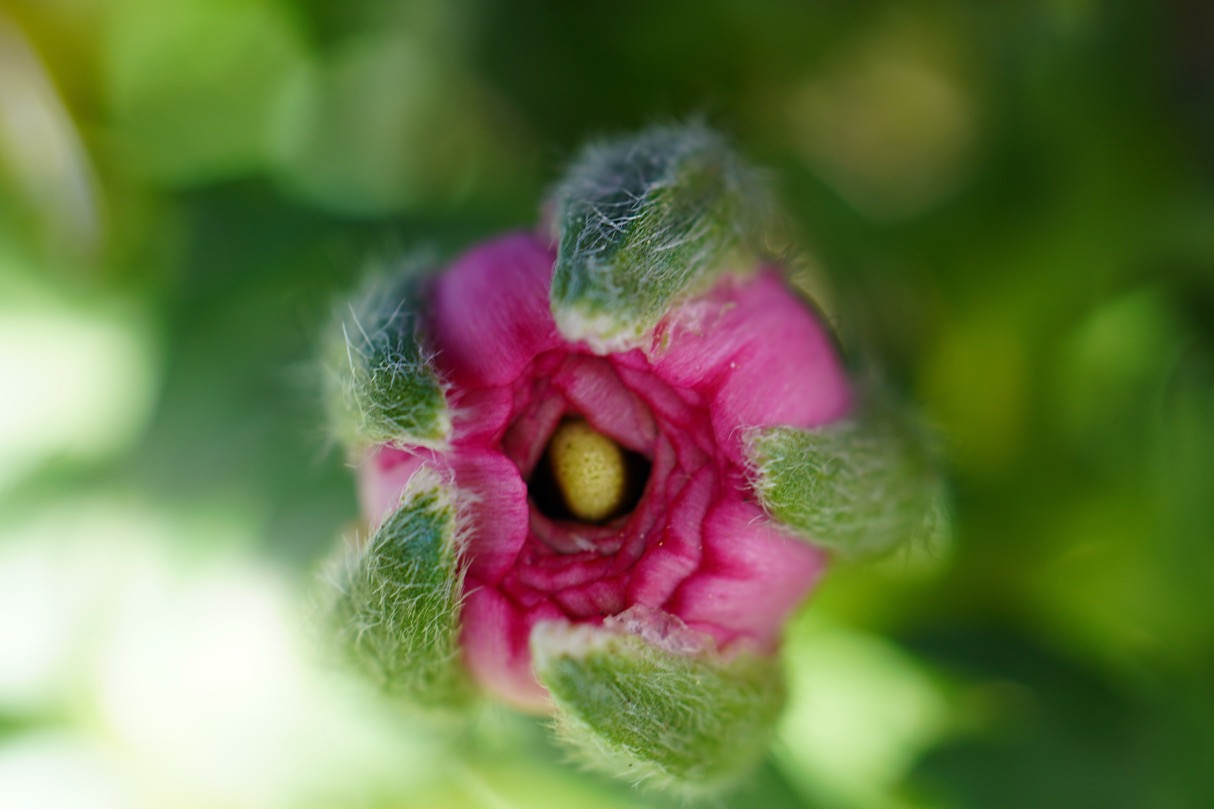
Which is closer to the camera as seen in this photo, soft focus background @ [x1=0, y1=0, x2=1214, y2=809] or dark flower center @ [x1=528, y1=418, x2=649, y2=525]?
dark flower center @ [x1=528, y1=418, x2=649, y2=525]

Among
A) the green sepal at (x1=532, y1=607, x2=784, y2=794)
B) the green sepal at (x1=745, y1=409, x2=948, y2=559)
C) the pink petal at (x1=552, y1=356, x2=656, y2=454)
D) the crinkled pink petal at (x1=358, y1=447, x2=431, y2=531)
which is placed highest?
the crinkled pink petal at (x1=358, y1=447, x2=431, y2=531)

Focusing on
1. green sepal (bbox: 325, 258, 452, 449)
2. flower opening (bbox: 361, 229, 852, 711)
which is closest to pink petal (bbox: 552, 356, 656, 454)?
flower opening (bbox: 361, 229, 852, 711)

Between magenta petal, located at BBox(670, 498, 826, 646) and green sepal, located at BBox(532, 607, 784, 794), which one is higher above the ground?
magenta petal, located at BBox(670, 498, 826, 646)

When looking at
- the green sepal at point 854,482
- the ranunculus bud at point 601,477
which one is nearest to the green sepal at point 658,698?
the ranunculus bud at point 601,477

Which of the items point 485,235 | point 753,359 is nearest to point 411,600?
point 753,359

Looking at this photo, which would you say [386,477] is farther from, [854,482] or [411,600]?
[854,482]

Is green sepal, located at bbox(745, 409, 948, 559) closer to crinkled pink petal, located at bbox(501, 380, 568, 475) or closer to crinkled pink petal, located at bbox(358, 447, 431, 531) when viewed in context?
crinkled pink petal, located at bbox(501, 380, 568, 475)

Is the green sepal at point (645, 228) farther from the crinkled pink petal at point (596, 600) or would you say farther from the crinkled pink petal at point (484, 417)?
the crinkled pink petal at point (596, 600)

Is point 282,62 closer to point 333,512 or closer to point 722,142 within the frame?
point 333,512
